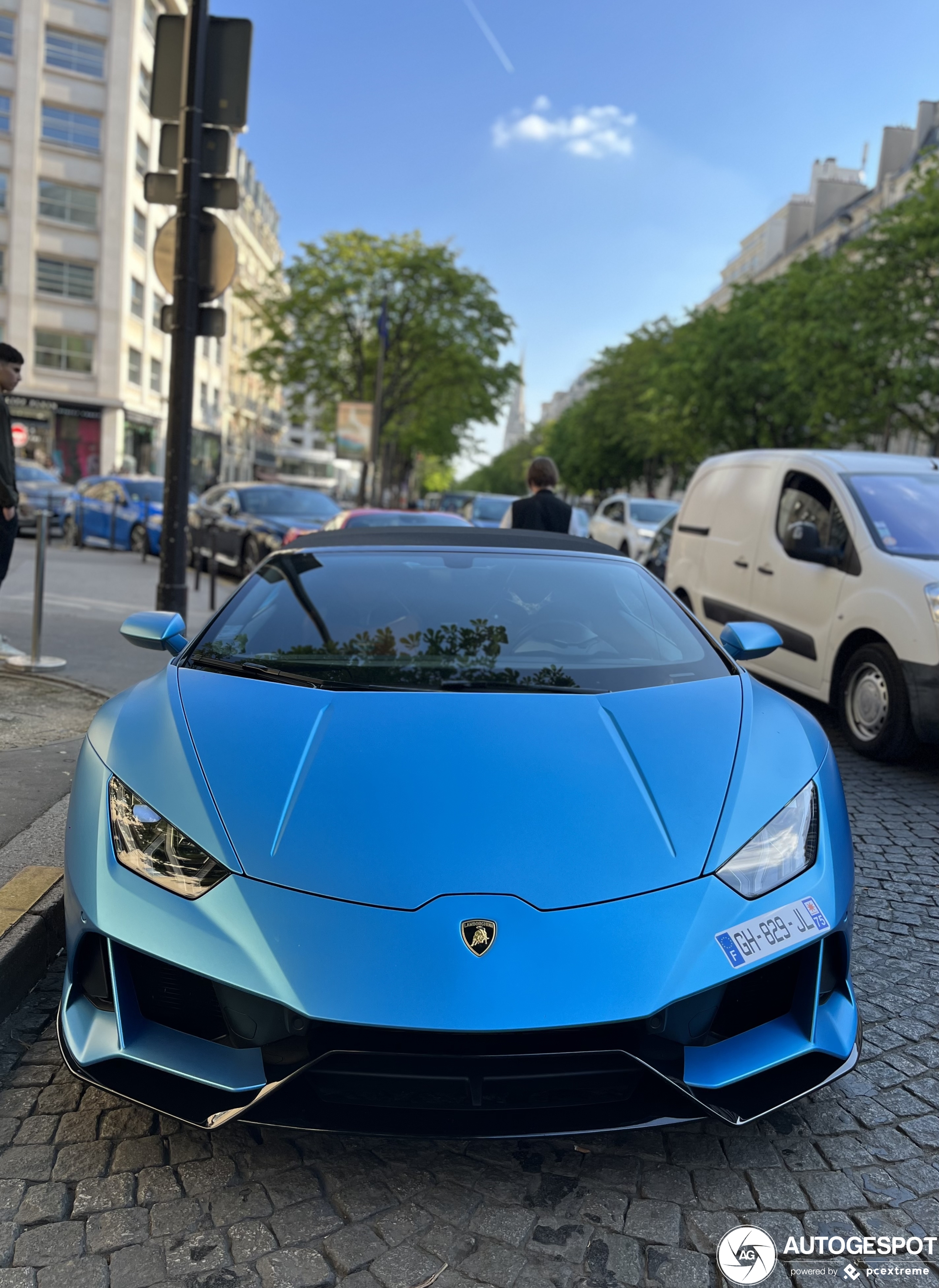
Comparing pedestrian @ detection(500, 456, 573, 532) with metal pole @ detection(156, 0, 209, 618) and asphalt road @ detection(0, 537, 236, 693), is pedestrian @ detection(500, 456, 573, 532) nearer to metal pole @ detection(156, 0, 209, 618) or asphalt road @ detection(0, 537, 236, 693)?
asphalt road @ detection(0, 537, 236, 693)

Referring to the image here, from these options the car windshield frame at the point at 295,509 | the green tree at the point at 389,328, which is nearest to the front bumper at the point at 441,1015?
the car windshield frame at the point at 295,509

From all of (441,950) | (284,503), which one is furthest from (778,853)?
(284,503)

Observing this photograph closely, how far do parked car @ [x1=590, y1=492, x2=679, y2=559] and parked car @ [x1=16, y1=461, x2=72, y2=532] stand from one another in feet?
32.9

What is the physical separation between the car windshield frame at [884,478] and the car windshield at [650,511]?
1106 cm

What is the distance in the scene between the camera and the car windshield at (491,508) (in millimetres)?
20547

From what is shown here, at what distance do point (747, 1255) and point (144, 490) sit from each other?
1832cm

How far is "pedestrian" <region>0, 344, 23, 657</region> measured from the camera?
644 centimetres

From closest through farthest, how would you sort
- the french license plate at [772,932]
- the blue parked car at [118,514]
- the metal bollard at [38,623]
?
the french license plate at [772,932]
the metal bollard at [38,623]
the blue parked car at [118,514]

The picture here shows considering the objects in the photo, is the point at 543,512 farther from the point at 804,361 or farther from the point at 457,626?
the point at 804,361

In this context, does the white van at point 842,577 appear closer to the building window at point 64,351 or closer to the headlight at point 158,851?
the headlight at point 158,851

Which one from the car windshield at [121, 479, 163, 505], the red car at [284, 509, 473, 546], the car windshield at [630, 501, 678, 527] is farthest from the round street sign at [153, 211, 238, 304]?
the car windshield at [630, 501, 678, 527]

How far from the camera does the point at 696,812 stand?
2359 millimetres

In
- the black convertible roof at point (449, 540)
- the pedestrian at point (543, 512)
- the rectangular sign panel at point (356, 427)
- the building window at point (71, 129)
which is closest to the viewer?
the black convertible roof at point (449, 540)

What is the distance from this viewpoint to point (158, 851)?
229 centimetres
